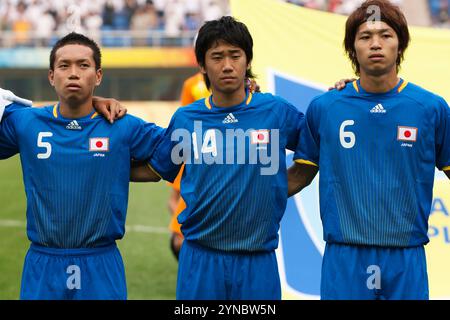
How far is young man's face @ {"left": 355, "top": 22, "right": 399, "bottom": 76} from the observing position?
3.57 m

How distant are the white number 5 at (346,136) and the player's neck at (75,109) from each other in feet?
3.94

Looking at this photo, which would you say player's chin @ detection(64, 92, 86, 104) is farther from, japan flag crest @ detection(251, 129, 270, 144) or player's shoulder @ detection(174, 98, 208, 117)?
japan flag crest @ detection(251, 129, 270, 144)

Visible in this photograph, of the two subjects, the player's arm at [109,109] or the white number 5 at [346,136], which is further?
the player's arm at [109,109]

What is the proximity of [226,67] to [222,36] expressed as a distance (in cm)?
17

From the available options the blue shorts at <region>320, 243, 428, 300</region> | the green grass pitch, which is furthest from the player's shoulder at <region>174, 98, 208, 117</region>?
the green grass pitch

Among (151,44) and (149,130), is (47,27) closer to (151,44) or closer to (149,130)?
(151,44)

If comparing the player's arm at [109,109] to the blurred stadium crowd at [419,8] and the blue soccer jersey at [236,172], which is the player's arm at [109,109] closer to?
the blue soccer jersey at [236,172]

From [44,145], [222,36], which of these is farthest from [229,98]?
[44,145]

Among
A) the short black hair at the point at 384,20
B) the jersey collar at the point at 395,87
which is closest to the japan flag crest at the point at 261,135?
the jersey collar at the point at 395,87

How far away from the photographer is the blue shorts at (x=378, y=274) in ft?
11.5

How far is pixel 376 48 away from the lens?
357 cm

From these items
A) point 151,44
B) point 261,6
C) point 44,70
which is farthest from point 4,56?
point 261,6

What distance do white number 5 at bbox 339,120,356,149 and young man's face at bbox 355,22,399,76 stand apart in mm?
242

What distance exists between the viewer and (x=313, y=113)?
3.79 meters
